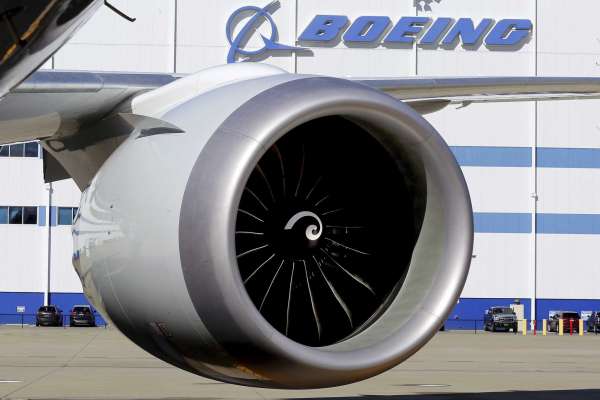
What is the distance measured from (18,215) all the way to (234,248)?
40611 millimetres

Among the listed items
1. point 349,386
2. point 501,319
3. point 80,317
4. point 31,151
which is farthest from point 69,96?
point 31,151

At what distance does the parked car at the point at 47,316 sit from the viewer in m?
42.0

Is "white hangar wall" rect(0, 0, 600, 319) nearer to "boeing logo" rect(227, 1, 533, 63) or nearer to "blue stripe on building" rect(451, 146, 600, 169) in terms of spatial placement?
"blue stripe on building" rect(451, 146, 600, 169)

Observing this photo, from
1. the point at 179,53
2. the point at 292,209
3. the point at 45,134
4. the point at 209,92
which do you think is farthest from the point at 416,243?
the point at 179,53

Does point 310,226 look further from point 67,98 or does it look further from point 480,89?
point 480,89

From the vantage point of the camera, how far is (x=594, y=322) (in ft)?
140

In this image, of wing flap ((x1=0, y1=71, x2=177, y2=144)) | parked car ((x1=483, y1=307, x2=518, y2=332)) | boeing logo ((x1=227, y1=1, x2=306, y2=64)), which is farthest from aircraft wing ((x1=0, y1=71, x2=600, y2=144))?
boeing logo ((x1=227, y1=1, x2=306, y2=64))

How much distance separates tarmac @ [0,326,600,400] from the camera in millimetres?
12297

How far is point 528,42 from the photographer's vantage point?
45.3 meters

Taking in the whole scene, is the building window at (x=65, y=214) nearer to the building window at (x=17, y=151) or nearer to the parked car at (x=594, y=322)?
the building window at (x=17, y=151)

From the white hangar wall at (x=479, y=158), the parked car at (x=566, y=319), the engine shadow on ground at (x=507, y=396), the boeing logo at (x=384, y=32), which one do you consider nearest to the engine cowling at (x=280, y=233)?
the engine shadow on ground at (x=507, y=396)

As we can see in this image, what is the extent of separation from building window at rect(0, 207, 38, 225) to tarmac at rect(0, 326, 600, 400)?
18413 millimetres

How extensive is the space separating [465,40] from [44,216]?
60.4 ft

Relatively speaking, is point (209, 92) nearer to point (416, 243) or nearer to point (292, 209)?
point (292, 209)
